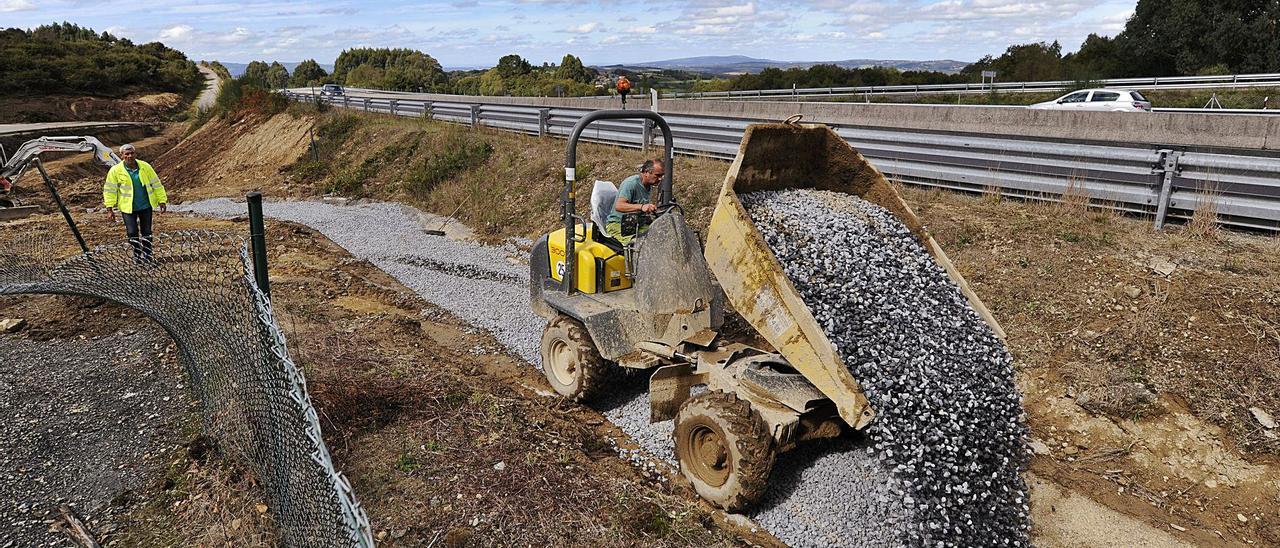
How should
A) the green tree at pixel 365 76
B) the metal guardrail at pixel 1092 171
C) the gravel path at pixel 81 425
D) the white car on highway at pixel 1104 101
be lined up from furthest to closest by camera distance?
the green tree at pixel 365 76, the white car on highway at pixel 1104 101, the metal guardrail at pixel 1092 171, the gravel path at pixel 81 425

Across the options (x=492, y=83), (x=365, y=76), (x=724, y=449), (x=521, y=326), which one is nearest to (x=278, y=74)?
(x=365, y=76)

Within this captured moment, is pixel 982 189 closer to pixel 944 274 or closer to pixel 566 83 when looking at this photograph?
pixel 944 274

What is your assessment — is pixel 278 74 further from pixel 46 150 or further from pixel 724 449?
pixel 724 449

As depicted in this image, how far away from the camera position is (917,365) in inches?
167

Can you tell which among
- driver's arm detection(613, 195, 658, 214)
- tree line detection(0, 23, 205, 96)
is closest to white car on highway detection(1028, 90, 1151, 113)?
driver's arm detection(613, 195, 658, 214)

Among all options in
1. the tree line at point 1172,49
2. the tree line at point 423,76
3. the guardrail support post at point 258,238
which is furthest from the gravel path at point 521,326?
the tree line at point 1172,49

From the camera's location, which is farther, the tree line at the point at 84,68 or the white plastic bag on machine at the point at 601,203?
the tree line at the point at 84,68

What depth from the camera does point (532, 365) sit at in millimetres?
6930

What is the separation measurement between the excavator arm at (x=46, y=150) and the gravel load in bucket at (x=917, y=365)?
11129 mm

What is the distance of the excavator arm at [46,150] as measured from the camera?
11.4 meters

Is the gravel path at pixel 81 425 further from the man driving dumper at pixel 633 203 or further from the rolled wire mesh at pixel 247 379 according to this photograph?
the man driving dumper at pixel 633 203

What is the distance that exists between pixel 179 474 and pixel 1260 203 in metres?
9.14

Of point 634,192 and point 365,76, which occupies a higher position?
point 365,76

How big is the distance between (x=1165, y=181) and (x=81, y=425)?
377 inches
